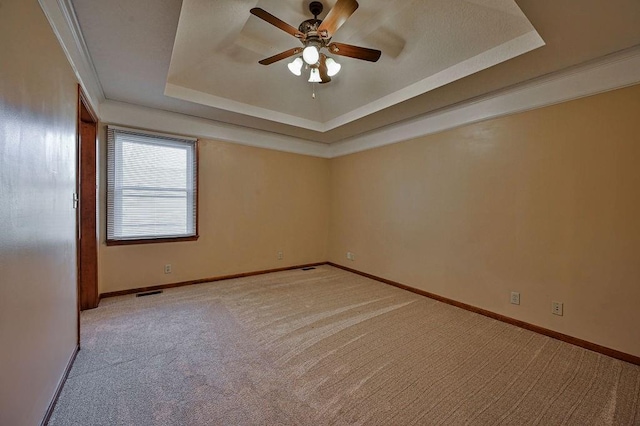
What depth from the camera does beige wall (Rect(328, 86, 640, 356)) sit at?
2209 mm

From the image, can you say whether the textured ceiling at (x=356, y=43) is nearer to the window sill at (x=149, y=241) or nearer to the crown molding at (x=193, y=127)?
the crown molding at (x=193, y=127)

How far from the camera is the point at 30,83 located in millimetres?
1289

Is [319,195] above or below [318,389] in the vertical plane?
above

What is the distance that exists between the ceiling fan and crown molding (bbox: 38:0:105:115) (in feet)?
3.75

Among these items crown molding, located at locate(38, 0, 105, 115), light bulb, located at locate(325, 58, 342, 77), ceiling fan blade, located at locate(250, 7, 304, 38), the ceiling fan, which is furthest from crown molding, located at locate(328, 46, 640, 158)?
crown molding, located at locate(38, 0, 105, 115)

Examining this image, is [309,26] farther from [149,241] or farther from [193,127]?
[149,241]

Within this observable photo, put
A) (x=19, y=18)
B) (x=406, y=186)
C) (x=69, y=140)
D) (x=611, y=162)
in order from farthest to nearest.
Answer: (x=406, y=186)
(x=611, y=162)
(x=69, y=140)
(x=19, y=18)

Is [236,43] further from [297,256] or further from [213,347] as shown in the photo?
[297,256]

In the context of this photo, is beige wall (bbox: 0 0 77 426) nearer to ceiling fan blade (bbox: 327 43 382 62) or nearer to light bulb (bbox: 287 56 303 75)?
light bulb (bbox: 287 56 303 75)

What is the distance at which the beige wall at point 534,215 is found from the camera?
221 centimetres

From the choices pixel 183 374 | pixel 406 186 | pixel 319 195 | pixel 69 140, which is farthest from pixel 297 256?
pixel 69 140

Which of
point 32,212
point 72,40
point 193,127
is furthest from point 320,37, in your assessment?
point 193,127

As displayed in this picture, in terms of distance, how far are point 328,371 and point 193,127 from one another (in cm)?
353

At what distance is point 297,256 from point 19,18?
4.27 m
